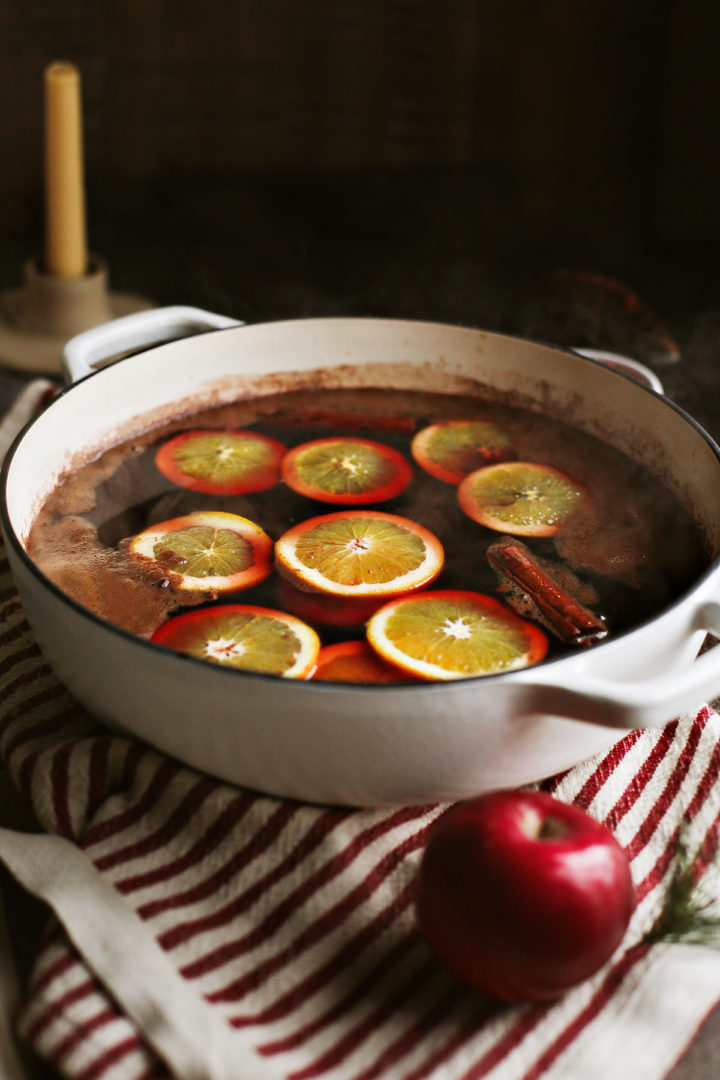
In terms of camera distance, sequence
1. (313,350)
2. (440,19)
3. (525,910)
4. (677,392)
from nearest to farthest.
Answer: (525,910), (313,350), (677,392), (440,19)

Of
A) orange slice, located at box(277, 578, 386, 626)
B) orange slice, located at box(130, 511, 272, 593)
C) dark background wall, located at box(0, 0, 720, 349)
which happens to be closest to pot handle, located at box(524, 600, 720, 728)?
orange slice, located at box(277, 578, 386, 626)

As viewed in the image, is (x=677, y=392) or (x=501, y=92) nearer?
(x=677, y=392)

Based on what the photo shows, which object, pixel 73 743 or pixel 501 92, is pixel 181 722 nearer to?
pixel 73 743

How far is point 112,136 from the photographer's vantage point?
3541 mm

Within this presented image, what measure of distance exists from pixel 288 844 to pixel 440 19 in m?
2.93

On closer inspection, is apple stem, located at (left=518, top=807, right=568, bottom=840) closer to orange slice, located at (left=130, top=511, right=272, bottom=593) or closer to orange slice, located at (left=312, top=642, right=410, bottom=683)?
orange slice, located at (left=312, top=642, right=410, bottom=683)

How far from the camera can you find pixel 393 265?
335 centimetres

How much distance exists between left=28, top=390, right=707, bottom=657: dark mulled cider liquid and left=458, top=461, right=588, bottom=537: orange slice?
2 cm

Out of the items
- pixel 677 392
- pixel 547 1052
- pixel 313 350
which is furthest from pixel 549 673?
pixel 677 392

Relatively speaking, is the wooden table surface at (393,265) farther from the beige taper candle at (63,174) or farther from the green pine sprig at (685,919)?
the green pine sprig at (685,919)

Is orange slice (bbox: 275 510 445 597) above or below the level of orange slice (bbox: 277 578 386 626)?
above

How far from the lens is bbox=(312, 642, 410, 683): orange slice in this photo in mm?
1382

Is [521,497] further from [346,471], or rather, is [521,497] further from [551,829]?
[551,829]

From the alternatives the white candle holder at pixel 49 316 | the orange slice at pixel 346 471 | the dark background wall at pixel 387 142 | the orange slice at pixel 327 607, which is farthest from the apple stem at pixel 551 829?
the dark background wall at pixel 387 142
